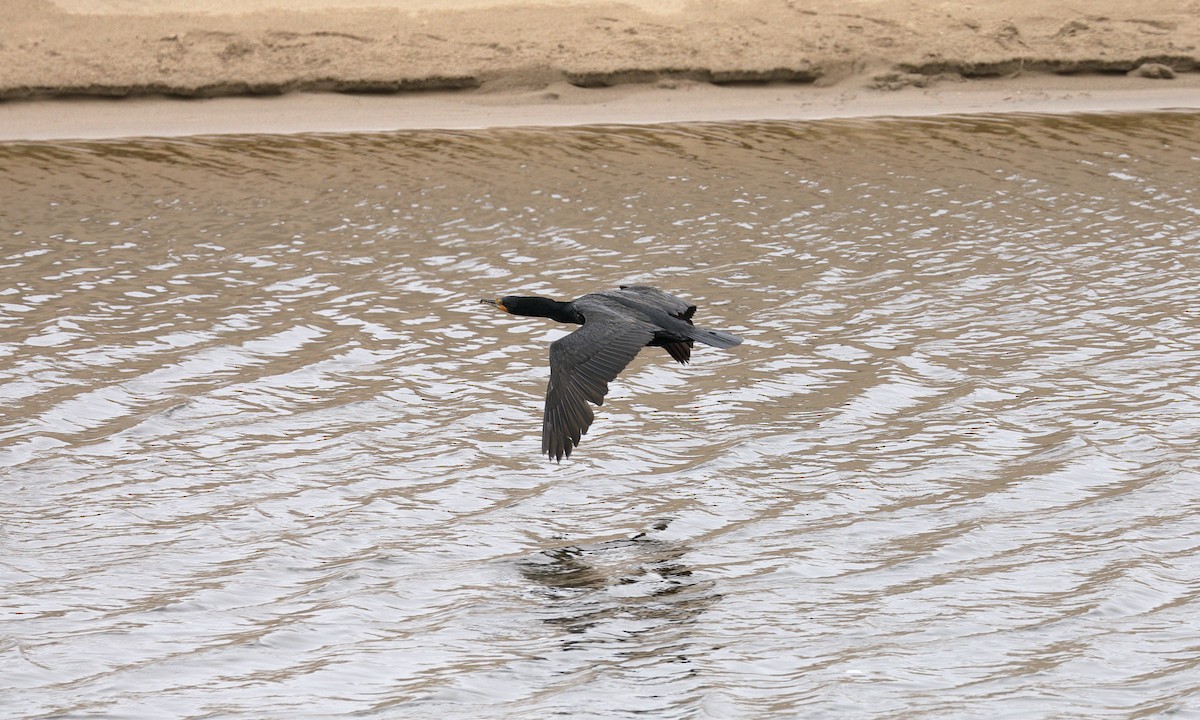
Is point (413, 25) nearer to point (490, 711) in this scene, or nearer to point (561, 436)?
point (561, 436)

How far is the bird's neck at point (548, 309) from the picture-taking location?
9.29 m

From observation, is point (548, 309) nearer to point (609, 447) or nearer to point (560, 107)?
point (609, 447)

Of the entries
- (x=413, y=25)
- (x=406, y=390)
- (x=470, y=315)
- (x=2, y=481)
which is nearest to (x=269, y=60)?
(x=413, y=25)

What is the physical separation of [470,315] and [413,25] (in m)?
9.19

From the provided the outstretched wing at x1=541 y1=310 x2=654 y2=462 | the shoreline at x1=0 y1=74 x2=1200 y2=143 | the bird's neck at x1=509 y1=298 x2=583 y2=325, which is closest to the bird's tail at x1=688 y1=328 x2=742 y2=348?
the outstretched wing at x1=541 y1=310 x2=654 y2=462

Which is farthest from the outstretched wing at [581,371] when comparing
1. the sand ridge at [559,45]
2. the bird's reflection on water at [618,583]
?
the sand ridge at [559,45]

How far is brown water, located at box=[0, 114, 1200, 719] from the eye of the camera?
260 inches

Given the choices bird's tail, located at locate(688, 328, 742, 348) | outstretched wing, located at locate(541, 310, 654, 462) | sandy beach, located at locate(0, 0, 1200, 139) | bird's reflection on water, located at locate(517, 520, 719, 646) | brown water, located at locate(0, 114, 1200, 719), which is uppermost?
sandy beach, located at locate(0, 0, 1200, 139)

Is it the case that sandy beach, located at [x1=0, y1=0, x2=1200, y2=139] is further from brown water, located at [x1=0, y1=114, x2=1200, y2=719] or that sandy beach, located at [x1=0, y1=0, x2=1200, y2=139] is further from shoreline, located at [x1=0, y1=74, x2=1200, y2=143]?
brown water, located at [x1=0, y1=114, x2=1200, y2=719]

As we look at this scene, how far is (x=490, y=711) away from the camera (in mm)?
6223

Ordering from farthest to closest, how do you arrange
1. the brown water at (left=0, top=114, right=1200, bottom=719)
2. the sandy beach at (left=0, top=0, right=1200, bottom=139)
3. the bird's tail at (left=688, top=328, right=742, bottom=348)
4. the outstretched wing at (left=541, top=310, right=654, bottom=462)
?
the sandy beach at (left=0, top=0, right=1200, bottom=139)
the bird's tail at (left=688, top=328, right=742, bottom=348)
the outstretched wing at (left=541, top=310, right=654, bottom=462)
the brown water at (left=0, top=114, right=1200, bottom=719)

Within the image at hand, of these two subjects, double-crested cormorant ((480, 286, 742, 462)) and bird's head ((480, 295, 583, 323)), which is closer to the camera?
double-crested cormorant ((480, 286, 742, 462))

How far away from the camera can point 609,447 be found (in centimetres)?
955

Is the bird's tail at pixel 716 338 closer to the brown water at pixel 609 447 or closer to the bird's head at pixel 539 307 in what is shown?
the brown water at pixel 609 447
